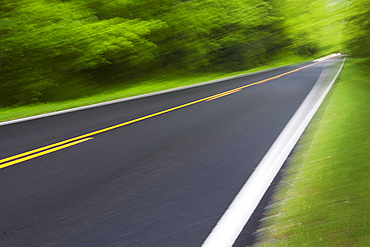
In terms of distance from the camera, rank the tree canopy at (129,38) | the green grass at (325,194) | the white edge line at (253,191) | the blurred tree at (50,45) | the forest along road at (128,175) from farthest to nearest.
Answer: the tree canopy at (129,38), the blurred tree at (50,45), the forest along road at (128,175), the white edge line at (253,191), the green grass at (325,194)

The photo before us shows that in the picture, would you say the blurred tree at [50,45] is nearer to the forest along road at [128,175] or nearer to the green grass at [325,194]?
the forest along road at [128,175]

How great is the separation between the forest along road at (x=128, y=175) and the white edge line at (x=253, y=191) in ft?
0.32

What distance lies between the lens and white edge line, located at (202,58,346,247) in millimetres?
4125

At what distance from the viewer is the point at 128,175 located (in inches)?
251

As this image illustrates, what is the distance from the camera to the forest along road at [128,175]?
14.4 feet

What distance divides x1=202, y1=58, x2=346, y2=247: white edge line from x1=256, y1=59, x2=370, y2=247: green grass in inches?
6.8

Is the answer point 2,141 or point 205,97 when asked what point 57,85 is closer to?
point 205,97

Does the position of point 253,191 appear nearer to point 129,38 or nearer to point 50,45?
point 50,45

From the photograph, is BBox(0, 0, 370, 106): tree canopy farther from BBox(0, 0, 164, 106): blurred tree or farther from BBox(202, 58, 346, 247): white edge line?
BBox(202, 58, 346, 247): white edge line

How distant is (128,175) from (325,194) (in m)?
→ 2.45

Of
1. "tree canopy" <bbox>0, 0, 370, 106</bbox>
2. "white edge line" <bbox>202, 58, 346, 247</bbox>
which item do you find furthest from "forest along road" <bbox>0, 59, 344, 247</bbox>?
"tree canopy" <bbox>0, 0, 370, 106</bbox>

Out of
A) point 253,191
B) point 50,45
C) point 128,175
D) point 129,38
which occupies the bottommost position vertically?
point 129,38

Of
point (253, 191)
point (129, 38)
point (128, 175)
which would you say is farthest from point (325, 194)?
point (129, 38)

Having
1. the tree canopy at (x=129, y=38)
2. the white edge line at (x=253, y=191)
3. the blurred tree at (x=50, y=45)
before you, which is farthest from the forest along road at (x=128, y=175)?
the tree canopy at (x=129, y=38)
